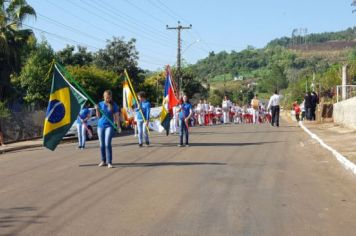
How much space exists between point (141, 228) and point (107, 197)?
7.48 ft

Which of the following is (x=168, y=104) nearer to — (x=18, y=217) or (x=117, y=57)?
(x=18, y=217)

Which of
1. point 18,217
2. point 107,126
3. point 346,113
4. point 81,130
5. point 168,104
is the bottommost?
point 18,217

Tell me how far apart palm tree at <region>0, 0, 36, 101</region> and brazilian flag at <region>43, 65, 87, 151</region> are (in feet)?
62.0

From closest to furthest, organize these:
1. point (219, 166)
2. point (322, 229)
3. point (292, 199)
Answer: point (322, 229)
point (292, 199)
point (219, 166)

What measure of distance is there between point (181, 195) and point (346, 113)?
1674cm

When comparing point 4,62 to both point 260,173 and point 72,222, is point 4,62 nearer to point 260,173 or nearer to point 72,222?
point 260,173

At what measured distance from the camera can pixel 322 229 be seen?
24.2 feet

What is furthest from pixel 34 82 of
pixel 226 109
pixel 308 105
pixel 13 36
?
pixel 308 105

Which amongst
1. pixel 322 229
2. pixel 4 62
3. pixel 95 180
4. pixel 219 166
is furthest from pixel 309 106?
pixel 322 229

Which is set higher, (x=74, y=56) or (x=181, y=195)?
(x=74, y=56)

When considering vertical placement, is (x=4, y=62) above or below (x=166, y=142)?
above

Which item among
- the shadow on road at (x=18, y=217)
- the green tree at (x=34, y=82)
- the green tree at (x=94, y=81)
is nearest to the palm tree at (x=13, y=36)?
the green tree at (x=34, y=82)

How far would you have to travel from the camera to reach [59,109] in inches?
563

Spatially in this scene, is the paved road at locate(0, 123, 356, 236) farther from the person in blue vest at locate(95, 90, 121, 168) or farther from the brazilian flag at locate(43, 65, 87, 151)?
the brazilian flag at locate(43, 65, 87, 151)
